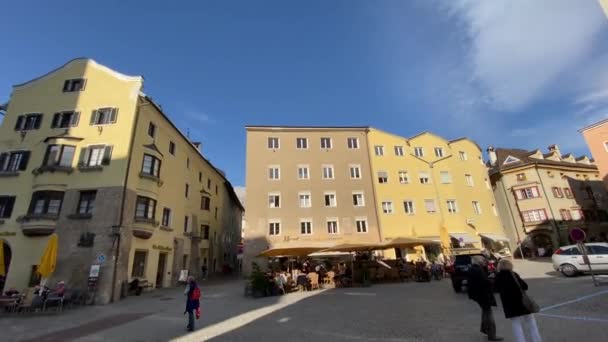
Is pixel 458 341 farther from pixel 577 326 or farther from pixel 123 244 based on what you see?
pixel 123 244

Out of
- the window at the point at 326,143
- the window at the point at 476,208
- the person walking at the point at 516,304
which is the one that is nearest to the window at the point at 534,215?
the window at the point at 476,208

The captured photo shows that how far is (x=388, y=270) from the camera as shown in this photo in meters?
21.9

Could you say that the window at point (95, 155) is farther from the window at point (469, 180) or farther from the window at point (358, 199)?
the window at point (469, 180)

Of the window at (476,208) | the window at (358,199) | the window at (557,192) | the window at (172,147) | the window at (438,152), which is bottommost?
the window at (476,208)

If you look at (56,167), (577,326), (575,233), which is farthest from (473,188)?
(56,167)

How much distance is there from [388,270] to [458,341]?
1552 centimetres

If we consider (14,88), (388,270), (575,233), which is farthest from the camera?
(14,88)

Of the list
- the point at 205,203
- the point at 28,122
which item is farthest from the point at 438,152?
the point at 28,122

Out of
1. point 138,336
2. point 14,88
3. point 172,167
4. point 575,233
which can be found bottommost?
point 138,336

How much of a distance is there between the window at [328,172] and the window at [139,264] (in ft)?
64.1

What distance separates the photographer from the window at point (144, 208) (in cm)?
2162

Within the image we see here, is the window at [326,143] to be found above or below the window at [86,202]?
above

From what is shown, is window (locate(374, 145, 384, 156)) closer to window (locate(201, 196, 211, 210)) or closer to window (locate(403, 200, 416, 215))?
window (locate(403, 200, 416, 215))

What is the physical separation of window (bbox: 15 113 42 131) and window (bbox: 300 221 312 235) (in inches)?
960
